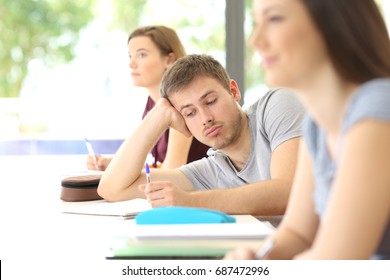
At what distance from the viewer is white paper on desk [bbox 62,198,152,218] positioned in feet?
7.27

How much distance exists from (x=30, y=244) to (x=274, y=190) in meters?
0.67

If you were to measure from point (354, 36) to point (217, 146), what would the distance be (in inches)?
51.2

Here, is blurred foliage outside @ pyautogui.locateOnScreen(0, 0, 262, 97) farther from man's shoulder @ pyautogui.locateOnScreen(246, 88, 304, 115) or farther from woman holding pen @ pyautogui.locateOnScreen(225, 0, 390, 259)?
woman holding pen @ pyautogui.locateOnScreen(225, 0, 390, 259)

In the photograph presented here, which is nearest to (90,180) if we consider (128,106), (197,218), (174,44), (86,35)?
(197,218)

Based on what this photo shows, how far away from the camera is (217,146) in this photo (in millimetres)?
2373

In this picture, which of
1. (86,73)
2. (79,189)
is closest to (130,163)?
(79,189)

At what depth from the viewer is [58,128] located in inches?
335

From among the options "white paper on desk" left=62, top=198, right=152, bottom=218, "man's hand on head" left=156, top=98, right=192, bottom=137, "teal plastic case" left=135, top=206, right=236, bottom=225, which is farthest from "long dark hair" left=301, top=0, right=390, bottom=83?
"man's hand on head" left=156, top=98, right=192, bottom=137

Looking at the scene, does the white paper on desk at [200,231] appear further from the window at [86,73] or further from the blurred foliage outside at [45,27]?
the blurred foliage outside at [45,27]

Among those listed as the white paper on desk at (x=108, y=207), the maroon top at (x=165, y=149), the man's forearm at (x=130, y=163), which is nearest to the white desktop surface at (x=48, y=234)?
the white paper on desk at (x=108, y=207)

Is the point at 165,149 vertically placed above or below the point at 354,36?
above

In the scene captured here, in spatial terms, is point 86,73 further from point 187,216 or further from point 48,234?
point 187,216

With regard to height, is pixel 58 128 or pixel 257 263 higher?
pixel 58 128

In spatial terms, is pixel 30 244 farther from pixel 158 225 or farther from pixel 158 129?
pixel 158 129
